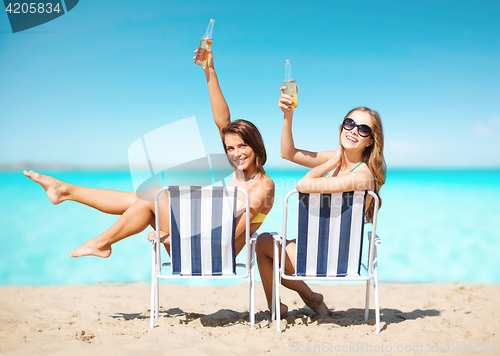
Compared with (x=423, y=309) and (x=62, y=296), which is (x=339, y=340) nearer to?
(x=423, y=309)

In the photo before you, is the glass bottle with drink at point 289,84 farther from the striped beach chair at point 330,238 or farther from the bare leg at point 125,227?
the bare leg at point 125,227

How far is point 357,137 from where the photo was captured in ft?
9.98

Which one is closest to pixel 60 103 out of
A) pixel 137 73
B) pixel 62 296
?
pixel 137 73

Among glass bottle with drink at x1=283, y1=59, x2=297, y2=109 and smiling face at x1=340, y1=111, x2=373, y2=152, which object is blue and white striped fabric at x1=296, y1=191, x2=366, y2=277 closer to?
Answer: smiling face at x1=340, y1=111, x2=373, y2=152

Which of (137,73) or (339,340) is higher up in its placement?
(137,73)

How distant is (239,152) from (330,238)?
3.24 ft

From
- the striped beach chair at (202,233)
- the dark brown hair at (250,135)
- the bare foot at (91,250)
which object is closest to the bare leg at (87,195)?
the bare foot at (91,250)

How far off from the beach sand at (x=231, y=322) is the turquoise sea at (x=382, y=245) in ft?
7.58

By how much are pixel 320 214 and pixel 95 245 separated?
1.77m

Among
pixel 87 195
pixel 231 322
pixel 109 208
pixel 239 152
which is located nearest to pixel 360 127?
pixel 239 152

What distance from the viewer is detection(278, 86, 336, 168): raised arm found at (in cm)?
317

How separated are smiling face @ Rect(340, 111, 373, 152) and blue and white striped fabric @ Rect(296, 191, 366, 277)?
0.49 meters

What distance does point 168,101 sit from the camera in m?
33.0

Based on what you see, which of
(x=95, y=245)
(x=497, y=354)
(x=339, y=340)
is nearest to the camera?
(x=497, y=354)
